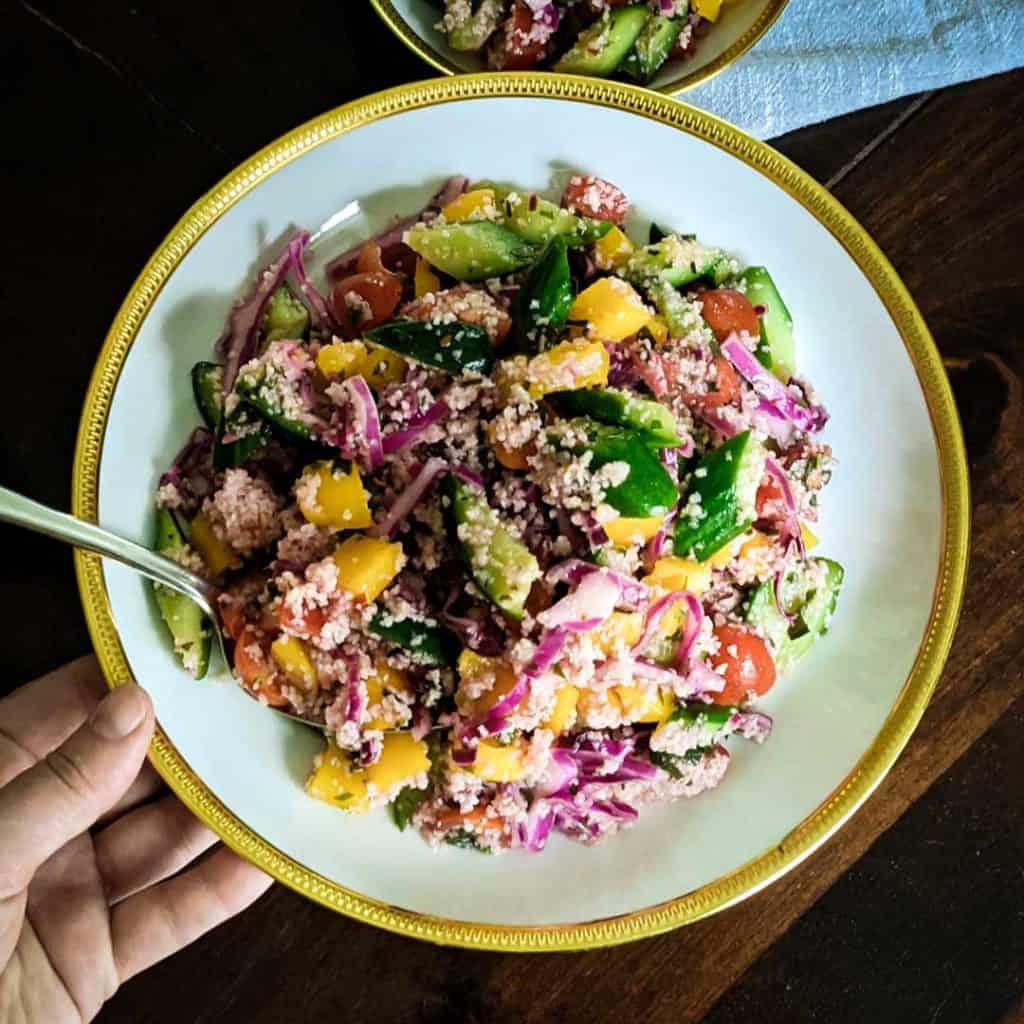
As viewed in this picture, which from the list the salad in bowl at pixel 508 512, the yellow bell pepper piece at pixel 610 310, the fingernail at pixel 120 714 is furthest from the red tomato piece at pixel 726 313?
the fingernail at pixel 120 714

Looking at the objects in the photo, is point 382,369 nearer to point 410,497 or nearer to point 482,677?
point 410,497

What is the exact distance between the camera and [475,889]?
1969 millimetres

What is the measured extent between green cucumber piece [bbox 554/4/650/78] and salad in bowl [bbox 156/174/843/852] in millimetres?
279

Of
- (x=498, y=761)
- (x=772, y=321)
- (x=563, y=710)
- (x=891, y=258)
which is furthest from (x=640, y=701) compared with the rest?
(x=891, y=258)

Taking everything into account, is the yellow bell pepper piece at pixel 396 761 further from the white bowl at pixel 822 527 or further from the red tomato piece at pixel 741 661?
the red tomato piece at pixel 741 661

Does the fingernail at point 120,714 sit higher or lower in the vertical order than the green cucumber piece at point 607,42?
lower

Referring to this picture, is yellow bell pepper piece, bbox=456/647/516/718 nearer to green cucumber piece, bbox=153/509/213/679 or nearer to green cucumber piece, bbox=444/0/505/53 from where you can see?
green cucumber piece, bbox=153/509/213/679

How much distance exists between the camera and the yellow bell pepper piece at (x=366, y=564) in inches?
68.5

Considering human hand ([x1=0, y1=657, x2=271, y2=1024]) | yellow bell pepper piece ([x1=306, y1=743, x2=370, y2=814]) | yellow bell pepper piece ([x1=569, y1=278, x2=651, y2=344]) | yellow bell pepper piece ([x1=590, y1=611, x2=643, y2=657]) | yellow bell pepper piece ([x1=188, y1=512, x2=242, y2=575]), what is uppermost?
yellow bell pepper piece ([x1=569, y1=278, x2=651, y2=344])

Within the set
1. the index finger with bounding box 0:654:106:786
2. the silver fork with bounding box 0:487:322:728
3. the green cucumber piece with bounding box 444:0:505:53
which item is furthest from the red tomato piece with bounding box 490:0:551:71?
the index finger with bounding box 0:654:106:786

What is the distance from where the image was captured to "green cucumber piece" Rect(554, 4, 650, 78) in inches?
81.6

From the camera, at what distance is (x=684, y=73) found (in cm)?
216

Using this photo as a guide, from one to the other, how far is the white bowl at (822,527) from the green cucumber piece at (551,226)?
0.48 feet

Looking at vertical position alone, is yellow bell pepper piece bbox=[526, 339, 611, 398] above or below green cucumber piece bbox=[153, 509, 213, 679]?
above
